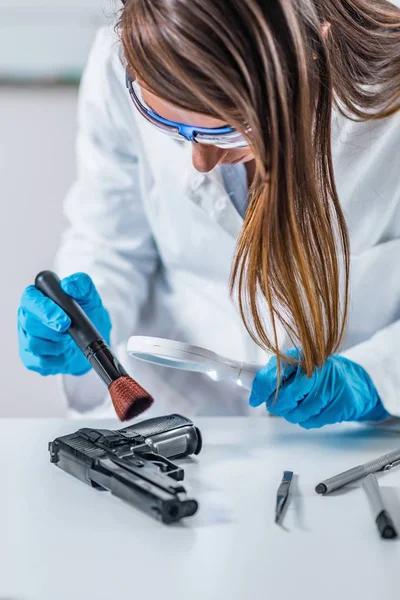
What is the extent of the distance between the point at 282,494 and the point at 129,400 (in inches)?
7.2

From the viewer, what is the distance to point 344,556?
57 centimetres

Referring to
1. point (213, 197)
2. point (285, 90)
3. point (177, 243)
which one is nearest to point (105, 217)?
point (177, 243)

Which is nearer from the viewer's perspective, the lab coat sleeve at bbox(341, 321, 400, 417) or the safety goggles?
the safety goggles

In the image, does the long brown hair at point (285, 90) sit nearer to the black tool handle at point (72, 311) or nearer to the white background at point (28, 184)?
the black tool handle at point (72, 311)

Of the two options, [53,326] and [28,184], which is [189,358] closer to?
[53,326]

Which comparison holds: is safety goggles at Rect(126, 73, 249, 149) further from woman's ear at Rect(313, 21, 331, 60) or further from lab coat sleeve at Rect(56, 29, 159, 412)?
lab coat sleeve at Rect(56, 29, 159, 412)

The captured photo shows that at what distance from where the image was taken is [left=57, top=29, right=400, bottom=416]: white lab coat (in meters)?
0.95

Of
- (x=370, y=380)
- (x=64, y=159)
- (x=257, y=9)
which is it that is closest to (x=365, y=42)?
(x=257, y=9)

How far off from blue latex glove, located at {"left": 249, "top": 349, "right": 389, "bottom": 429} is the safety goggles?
0.28 meters

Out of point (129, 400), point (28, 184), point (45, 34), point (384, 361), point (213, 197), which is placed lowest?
point (384, 361)

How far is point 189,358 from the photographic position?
80cm

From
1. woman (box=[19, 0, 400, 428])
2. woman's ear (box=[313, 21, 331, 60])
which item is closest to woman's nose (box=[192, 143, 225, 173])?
woman (box=[19, 0, 400, 428])

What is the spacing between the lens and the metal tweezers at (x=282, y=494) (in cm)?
63

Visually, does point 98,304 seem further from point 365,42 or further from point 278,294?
point 365,42
